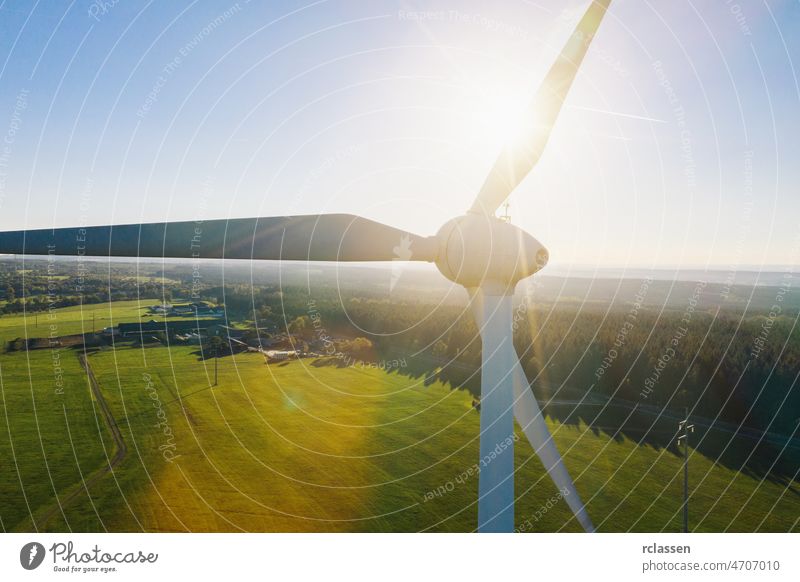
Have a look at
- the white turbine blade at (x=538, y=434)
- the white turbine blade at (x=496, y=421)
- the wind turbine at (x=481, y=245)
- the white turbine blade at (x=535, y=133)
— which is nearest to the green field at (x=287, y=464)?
the white turbine blade at (x=538, y=434)

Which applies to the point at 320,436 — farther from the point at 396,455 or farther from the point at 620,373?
the point at 620,373

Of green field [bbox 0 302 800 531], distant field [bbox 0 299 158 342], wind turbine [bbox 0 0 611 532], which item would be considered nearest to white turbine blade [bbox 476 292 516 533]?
wind turbine [bbox 0 0 611 532]

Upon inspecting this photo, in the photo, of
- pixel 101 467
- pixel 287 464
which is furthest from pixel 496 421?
pixel 101 467

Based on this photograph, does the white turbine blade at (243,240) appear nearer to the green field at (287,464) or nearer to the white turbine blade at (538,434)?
the white turbine blade at (538,434)

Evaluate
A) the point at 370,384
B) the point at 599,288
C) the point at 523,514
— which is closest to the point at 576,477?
the point at 523,514

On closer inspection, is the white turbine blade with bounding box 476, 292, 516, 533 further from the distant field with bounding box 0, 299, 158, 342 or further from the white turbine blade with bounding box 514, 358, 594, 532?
the distant field with bounding box 0, 299, 158, 342

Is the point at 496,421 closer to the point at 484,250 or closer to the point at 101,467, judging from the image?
the point at 484,250
